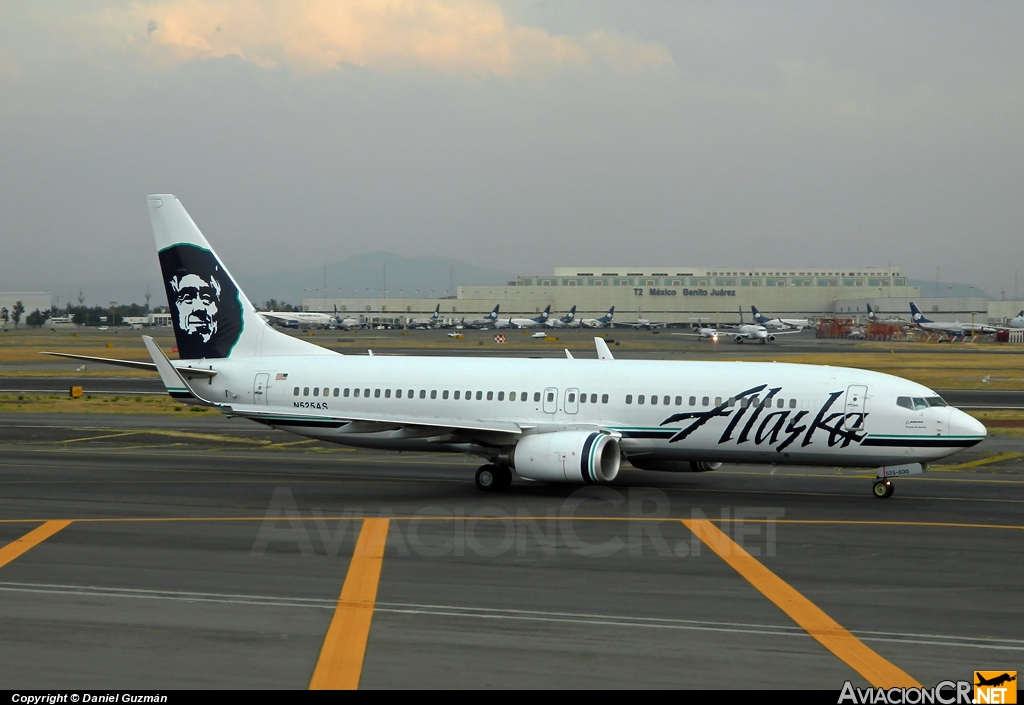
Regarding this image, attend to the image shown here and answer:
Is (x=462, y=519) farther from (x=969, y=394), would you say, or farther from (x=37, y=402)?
(x=969, y=394)

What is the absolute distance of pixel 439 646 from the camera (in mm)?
15266

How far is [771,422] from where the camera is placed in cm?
3003

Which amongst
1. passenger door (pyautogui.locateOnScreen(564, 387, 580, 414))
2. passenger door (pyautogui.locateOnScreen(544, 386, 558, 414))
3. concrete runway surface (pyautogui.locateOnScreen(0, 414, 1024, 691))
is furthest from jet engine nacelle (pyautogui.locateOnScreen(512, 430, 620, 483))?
passenger door (pyautogui.locateOnScreen(544, 386, 558, 414))

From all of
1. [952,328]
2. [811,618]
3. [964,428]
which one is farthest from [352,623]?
[952,328]

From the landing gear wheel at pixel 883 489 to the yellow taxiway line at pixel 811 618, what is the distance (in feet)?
25.2

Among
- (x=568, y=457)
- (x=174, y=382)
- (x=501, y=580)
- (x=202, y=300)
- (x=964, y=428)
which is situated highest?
(x=202, y=300)

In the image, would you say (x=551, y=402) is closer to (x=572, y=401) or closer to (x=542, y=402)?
(x=542, y=402)

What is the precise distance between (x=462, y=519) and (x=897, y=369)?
6466 centimetres

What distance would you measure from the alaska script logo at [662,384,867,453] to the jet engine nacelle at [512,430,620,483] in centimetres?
252

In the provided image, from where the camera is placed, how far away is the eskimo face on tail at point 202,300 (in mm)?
36562

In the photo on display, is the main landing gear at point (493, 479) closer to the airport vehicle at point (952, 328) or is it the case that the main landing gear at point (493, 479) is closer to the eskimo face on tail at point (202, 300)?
the eskimo face on tail at point (202, 300)

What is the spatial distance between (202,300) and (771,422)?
19891 mm

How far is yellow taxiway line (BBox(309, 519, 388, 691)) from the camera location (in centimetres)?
1382

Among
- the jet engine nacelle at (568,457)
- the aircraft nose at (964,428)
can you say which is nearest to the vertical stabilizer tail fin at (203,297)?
the jet engine nacelle at (568,457)
